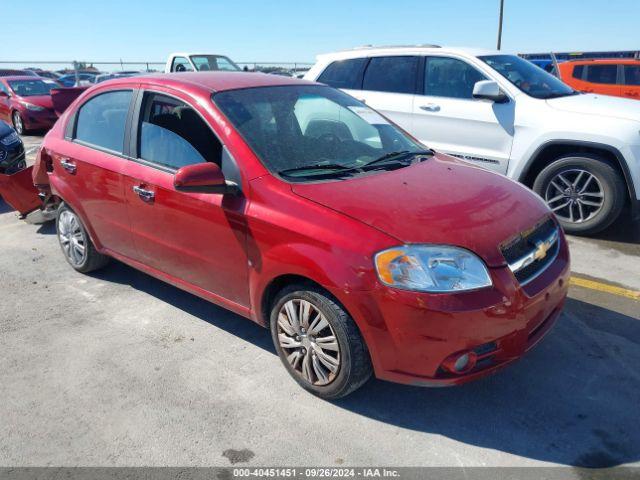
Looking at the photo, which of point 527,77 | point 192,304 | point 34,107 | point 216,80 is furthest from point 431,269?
point 34,107

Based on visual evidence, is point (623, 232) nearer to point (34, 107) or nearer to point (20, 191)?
point (20, 191)

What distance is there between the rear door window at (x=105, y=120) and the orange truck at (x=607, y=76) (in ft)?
37.7

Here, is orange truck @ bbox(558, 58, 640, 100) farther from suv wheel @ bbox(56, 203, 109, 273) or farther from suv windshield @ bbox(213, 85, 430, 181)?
suv wheel @ bbox(56, 203, 109, 273)

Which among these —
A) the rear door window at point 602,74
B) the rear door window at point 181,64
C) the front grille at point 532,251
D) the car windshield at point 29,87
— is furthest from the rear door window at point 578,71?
the car windshield at point 29,87

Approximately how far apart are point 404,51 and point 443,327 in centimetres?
472

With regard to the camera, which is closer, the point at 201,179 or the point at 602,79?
the point at 201,179

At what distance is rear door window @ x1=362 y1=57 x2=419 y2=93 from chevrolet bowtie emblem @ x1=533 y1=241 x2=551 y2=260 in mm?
3738

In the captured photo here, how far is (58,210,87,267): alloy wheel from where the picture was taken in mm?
4445

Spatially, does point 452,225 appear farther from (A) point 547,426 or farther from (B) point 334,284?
(A) point 547,426

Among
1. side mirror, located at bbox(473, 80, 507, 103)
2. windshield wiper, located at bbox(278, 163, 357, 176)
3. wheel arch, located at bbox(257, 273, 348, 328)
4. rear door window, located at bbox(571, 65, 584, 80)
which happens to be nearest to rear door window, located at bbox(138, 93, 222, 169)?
windshield wiper, located at bbox(278, 163, 357, 176)

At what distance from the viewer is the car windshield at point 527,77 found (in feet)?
18.5

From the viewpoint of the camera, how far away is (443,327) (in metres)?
2.41

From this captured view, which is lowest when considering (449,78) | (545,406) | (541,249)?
(545,406)

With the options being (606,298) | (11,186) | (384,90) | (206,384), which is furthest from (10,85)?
(606,298)
